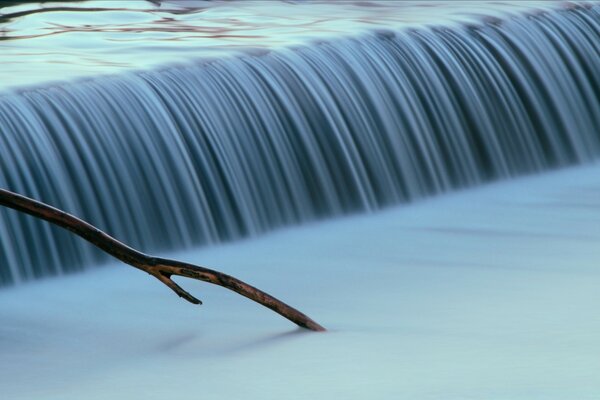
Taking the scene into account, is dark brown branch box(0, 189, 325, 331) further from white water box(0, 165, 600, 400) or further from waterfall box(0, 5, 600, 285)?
waterfall box(0, 5, 600, 285)

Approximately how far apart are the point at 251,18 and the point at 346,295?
121 inches

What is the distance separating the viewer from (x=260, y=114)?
5.92m

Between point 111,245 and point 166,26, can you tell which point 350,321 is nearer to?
point 111,245

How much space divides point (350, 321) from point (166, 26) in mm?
3084

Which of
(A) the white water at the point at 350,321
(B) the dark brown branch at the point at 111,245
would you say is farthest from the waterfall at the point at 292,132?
(B) the dark brown branch at the point at 111,245

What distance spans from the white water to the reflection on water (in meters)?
1.06

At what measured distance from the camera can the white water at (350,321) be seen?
3.79 meters

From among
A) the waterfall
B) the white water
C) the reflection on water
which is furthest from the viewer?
the reflection on water

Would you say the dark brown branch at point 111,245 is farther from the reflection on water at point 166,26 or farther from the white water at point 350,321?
the reflection on water at point 166,26

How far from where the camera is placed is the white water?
379cm

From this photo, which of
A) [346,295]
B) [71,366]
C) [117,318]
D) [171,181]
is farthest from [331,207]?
[71,366]

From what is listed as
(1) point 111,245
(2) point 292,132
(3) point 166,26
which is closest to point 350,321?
(1) point 111,245

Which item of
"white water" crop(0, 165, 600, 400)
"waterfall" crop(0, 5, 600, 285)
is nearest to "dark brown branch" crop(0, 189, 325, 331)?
"white water" crop(0, 165, 600, 400)

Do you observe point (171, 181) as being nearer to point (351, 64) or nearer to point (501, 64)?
point (351, 64)
